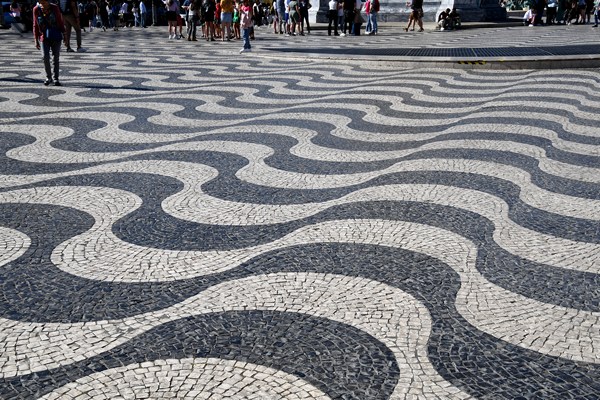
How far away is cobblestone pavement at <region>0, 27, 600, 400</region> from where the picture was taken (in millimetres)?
2072

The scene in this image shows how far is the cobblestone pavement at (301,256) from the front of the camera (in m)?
2.07

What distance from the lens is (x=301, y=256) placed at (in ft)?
9.74

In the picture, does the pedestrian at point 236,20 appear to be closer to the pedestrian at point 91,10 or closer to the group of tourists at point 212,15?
the group of tourists at point 212,15

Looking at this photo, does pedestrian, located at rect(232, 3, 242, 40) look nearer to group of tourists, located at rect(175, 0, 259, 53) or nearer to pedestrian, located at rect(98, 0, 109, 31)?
group of tourists, located at rect(175, 0, 259, 53)

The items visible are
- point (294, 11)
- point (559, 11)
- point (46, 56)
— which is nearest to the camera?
point (46, 56)

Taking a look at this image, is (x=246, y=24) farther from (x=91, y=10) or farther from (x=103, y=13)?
(x=103, y=13)

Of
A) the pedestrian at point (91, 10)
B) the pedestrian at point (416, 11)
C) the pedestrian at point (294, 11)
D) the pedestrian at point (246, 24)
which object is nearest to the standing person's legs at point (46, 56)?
the pedestrian at point (246, 24)

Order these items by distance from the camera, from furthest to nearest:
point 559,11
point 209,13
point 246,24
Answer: point 559,11 < point 209,13 < point 246,24

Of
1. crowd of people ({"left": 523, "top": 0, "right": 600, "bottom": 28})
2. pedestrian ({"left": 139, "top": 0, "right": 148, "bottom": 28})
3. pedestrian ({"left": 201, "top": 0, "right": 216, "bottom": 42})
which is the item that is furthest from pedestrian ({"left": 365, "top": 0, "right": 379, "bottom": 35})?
pedestrian ({"left": 139, "top": 0, "right": 148, "bottom": 28})

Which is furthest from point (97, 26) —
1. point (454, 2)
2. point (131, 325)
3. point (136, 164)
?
point (131, 325)

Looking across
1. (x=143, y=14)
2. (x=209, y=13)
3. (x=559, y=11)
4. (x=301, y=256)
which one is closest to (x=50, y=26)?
(x=301, y=256)

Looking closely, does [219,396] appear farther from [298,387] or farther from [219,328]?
[219,328]

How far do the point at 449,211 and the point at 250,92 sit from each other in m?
5.13

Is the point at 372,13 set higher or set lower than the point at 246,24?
higher
